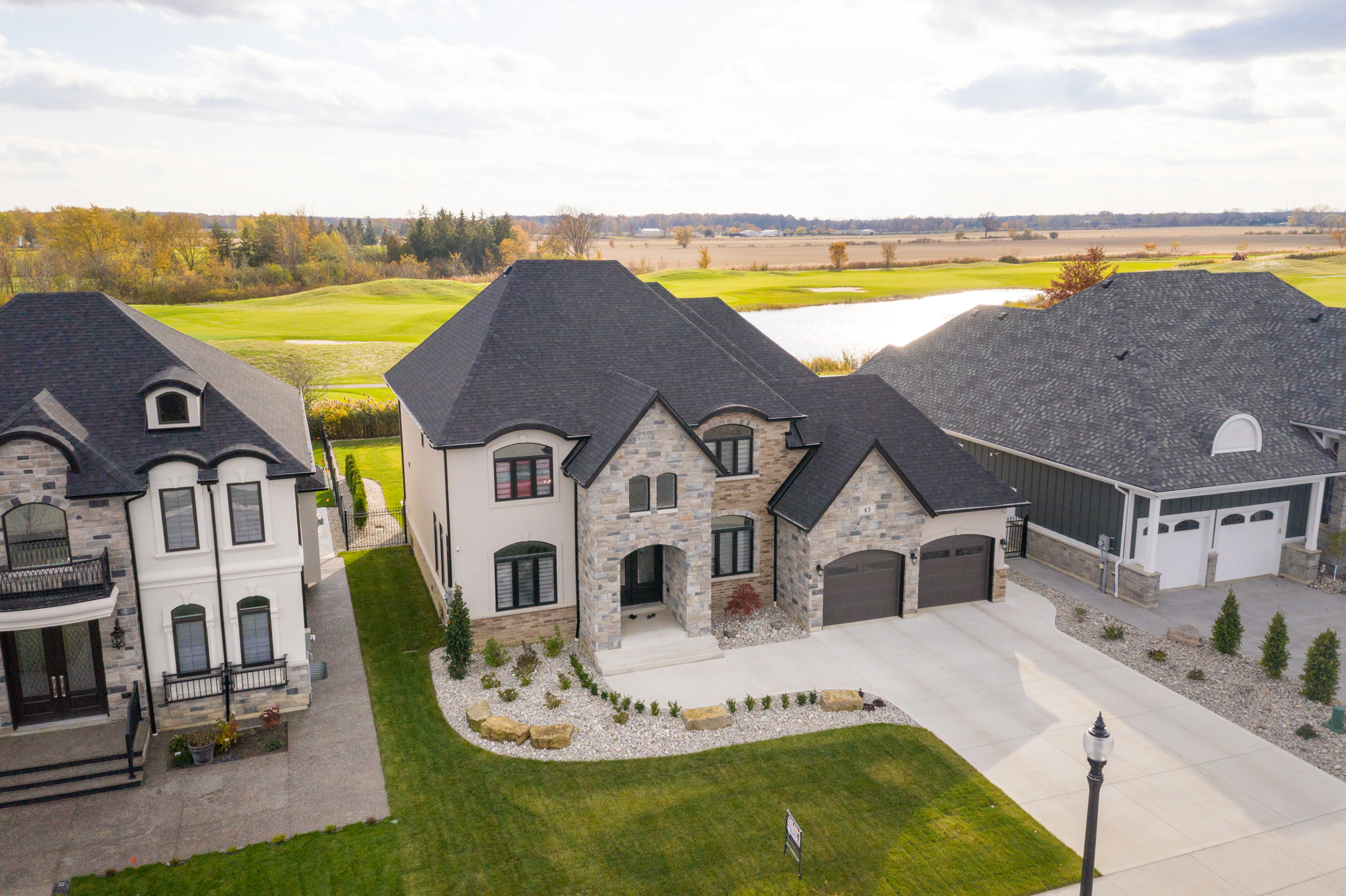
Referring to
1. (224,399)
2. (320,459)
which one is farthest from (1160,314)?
(320,459)

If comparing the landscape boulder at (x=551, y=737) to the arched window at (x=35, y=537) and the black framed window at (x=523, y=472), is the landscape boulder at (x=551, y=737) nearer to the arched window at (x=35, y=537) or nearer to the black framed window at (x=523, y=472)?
the black framed window at (x=523, y=472)

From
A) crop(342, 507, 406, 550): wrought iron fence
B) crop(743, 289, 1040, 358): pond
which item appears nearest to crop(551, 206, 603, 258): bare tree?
crop(743, 289, 1040, 358): pond

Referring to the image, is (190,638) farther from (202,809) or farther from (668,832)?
(668,832)

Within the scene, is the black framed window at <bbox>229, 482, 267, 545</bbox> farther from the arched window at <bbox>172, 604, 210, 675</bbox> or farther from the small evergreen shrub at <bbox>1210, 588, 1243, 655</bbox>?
the small evergreen shrub at <bbox>1210, 588, 1243, 655</bbox>

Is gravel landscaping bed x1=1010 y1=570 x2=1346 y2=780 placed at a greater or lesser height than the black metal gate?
lesser

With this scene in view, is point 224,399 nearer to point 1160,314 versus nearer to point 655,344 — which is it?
point 655,344

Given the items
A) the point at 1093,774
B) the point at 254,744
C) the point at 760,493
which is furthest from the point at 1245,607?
the point at 254,744
